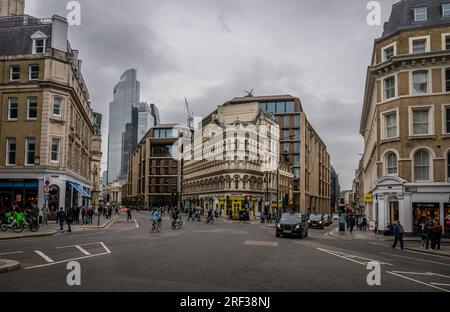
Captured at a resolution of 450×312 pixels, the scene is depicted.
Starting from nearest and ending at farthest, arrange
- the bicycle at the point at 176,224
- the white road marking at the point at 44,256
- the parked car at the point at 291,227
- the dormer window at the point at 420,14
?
1. the white road marking at the point at 44,256
2. the parked car at the point at 291,227
3. the bicycle at the point at 176,224
4. the dormer window at the point at 420,14

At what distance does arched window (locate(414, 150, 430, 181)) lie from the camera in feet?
108

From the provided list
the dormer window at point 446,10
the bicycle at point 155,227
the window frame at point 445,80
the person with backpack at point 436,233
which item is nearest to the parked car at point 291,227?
the person with backpack at point 436,233

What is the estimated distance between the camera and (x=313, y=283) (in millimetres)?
10523

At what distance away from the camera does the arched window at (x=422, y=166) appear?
33.0 meters

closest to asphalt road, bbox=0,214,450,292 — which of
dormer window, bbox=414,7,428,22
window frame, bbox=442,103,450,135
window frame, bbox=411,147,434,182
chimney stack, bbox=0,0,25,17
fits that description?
window frame, bbox=411,147,434,182

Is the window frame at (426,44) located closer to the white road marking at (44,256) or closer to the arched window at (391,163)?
the arched window at (391,163)

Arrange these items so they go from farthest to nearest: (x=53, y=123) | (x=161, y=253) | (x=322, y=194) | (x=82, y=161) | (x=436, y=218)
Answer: (x=322, y=194) → (x=82, y=161) → (x=53, y=123) → (x=436, y=218) → (x=161, y=253)

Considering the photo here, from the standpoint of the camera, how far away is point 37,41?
40594 millimetres

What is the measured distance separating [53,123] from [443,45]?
34287 millimetres

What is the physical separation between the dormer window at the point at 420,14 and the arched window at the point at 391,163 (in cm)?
1173

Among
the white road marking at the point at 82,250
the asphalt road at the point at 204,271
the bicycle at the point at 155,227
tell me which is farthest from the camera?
the bicycle at the point at 155,227
